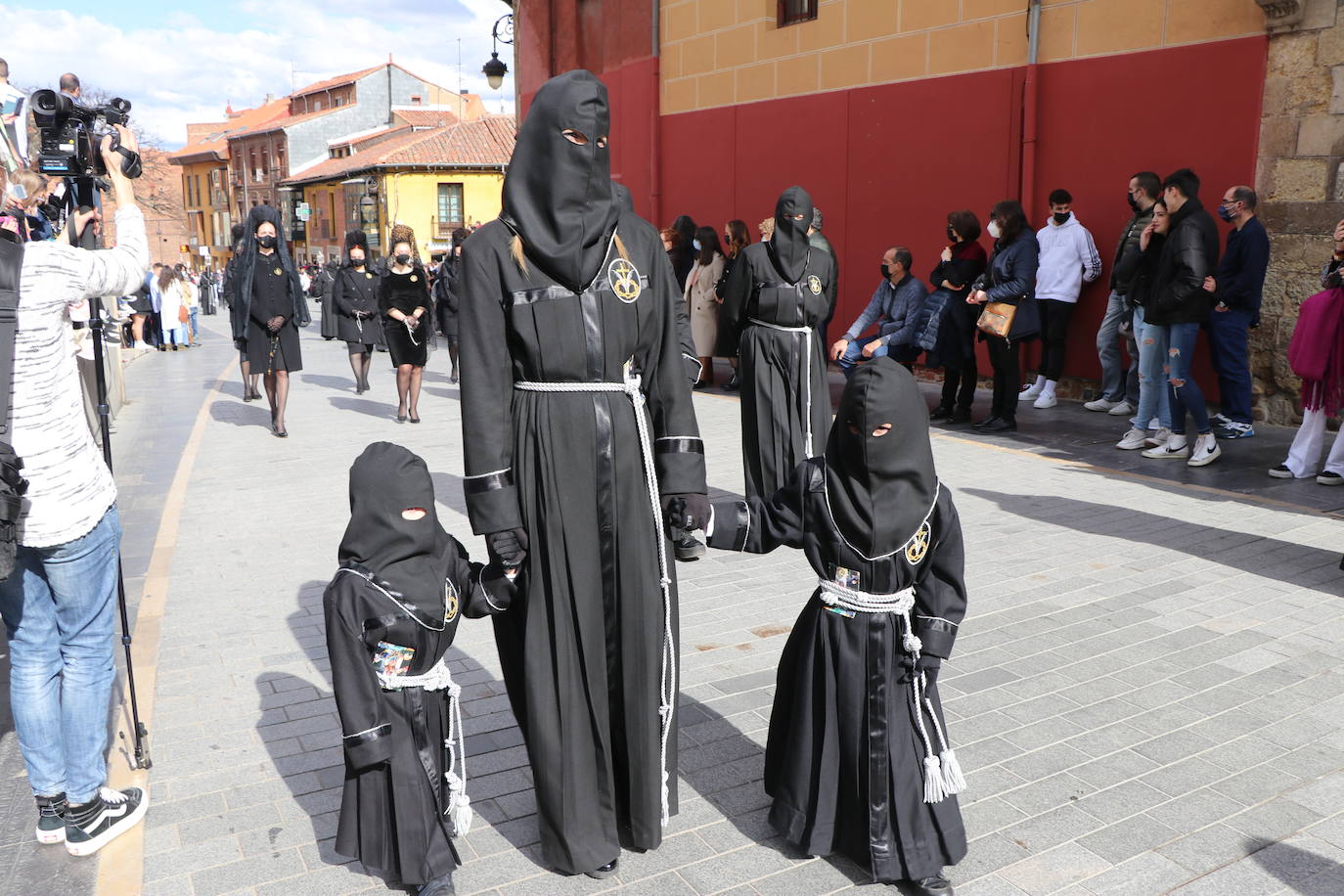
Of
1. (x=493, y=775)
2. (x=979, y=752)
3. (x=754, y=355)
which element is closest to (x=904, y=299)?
(x=754, y=355)

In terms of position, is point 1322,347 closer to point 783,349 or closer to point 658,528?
point 783,349

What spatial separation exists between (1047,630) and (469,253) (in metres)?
3.57

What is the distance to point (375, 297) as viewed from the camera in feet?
43.5

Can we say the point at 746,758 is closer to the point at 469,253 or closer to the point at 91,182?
the point at 469,253

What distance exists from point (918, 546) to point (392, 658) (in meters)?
1.56

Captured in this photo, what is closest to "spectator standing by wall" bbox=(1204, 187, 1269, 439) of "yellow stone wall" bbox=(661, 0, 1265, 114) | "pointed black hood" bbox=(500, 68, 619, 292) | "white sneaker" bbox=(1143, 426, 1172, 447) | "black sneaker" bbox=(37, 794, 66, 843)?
"white sneaker" bbox=(1143, 426, 1172, 447)

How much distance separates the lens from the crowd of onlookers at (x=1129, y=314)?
8711 millimetres

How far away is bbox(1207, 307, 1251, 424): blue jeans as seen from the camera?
30.0 feet

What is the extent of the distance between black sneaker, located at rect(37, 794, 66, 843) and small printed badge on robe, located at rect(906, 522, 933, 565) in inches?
108

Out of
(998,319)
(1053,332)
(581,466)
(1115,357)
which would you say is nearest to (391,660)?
(581,466)

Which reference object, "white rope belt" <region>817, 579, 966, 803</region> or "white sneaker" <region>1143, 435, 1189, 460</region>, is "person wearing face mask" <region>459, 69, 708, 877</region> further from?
"white sneaker" <region>1143, 435, 1189, 460</region>

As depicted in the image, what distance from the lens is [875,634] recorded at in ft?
10.7

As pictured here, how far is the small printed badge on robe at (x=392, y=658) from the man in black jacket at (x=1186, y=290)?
747 centimetres

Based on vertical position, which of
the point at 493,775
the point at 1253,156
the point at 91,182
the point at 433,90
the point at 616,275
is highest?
the point at 433,90
